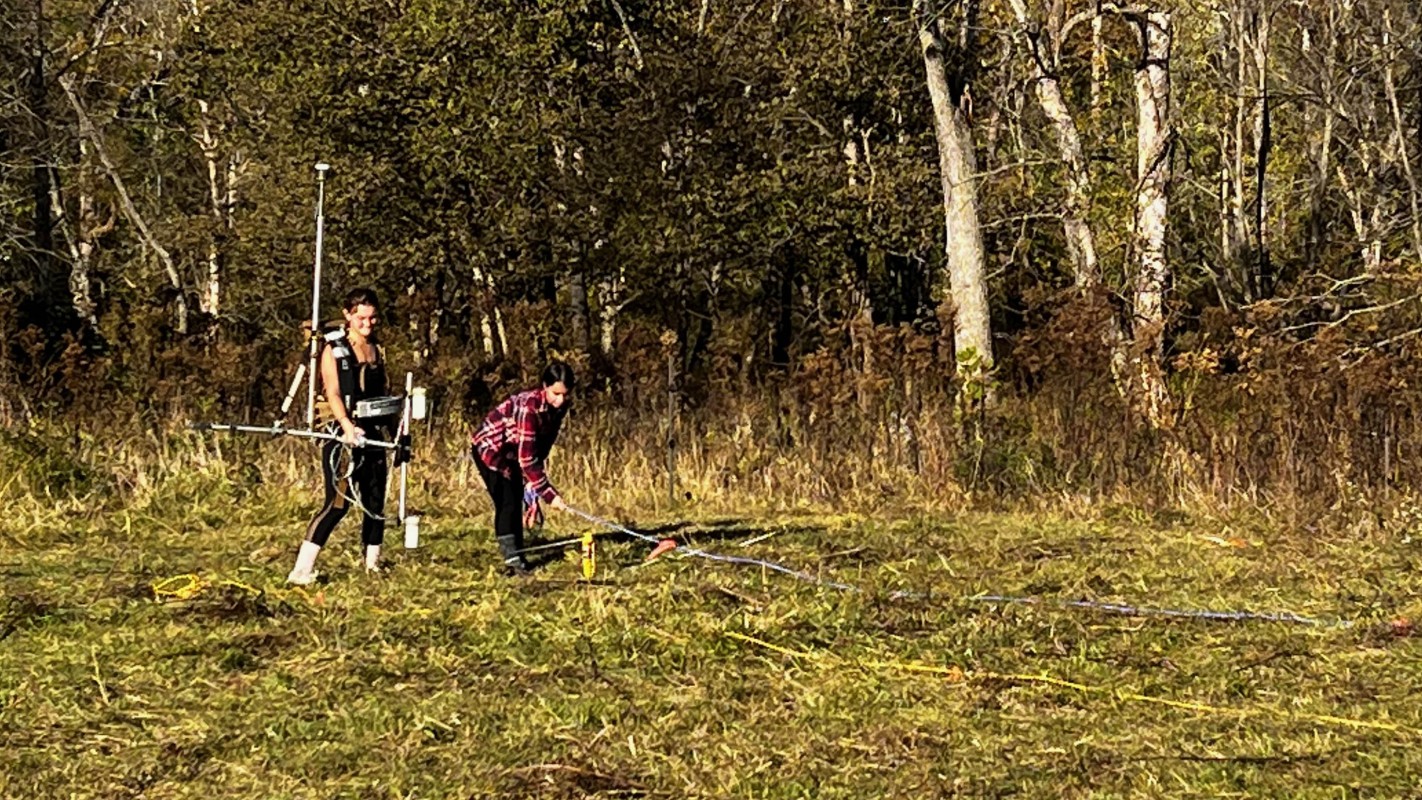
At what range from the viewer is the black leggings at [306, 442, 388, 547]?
28.1ft

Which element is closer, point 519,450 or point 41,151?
point 519,450

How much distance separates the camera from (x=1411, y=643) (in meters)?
7.05

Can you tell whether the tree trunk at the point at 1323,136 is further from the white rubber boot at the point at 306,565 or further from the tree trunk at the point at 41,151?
the tree trunk at the point at 41,151

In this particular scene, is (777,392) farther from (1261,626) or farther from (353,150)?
(353,150)

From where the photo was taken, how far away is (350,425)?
831 centimetres

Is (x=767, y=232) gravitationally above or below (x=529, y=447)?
above

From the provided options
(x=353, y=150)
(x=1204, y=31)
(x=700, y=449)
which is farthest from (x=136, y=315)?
(x=1204, y=31)

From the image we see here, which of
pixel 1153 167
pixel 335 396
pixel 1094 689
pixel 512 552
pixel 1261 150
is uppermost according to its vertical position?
pixel 1261 150

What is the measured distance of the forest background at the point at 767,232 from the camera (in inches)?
481

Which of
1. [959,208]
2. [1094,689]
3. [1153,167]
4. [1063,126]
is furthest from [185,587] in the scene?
→ [1063,126]

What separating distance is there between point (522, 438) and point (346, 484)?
985mm

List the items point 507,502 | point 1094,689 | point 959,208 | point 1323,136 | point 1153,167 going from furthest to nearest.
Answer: point 1323,136, point 959,208, point 1153,167, point 507,502, point 1094,689

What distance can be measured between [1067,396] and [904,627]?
17.3ft

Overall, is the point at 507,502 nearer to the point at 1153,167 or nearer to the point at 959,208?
the point at 959,208
